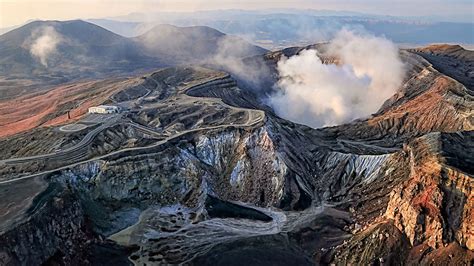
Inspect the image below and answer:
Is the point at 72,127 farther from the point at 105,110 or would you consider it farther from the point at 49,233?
the point at 49,233

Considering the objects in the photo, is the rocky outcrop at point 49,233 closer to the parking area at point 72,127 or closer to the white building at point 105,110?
the parking area at point 72,127

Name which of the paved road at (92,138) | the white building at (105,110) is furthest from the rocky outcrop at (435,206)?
the white building at (105,110)

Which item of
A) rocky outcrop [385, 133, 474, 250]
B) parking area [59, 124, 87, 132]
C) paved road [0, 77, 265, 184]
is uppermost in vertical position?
parking area [59, 124, 87, 132]

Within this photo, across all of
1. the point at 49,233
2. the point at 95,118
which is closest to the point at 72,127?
the point at 95,118

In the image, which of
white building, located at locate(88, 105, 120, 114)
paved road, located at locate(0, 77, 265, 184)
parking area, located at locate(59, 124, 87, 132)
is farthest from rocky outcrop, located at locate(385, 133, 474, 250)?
white building, located at locate(88, 105, 120, 114)

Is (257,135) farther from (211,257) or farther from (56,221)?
(56,221)

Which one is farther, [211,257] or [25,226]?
[211,257]

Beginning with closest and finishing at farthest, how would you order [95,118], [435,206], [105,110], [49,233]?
1. [49,233]
2. [435,206]
3. [95,118]
4. [105,110]

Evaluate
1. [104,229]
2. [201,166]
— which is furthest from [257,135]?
[104,229]

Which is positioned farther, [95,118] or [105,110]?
[105,110]

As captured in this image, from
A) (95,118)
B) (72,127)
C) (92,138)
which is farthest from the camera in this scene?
(95,118)

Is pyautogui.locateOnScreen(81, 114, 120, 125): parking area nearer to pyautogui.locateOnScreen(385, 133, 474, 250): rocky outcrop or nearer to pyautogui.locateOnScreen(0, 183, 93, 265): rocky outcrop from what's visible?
pyautogui.locateOnScreen(0, 183, 93, 265): rocky outcrop
